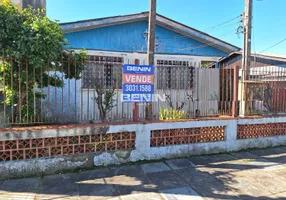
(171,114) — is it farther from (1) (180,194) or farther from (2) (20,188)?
(2) (20,188)

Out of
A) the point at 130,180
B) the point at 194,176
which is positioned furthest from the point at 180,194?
the point at 130,180

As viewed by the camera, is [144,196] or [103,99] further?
[103,99]

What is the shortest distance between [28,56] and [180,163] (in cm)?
360

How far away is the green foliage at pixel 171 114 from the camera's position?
5.50 m

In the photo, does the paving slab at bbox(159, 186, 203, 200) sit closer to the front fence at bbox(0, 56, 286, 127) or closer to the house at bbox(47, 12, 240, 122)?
the front fence at bbox(0, 56, 286, 127)

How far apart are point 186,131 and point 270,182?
189 centimetres

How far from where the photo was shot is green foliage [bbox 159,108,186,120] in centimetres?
550

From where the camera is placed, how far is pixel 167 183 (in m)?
3.71

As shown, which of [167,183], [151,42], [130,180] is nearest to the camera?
[167,183]

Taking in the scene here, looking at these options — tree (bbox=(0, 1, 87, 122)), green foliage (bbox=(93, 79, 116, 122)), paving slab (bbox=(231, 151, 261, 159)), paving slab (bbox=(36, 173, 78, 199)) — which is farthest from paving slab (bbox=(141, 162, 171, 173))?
tree (bbox=(0, 1, 87, 122))

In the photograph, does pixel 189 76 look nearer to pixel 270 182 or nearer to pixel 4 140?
pixel 270 182

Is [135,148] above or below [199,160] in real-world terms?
above

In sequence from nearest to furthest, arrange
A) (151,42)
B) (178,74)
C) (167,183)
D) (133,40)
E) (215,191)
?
(215,191), (167,183), (151,42), (178,74), (133,40)

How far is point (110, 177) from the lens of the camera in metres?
3.93
